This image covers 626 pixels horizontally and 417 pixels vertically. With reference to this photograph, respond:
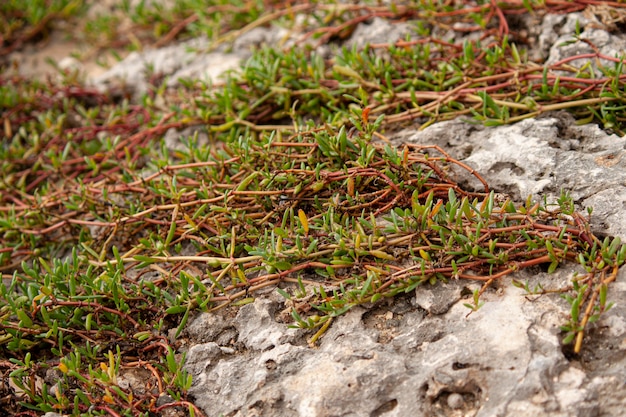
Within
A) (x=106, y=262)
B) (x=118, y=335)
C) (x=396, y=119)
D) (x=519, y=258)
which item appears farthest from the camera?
(x=396, y=119)

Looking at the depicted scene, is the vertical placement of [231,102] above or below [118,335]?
above

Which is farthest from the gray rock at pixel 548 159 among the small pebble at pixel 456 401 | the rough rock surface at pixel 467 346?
the small pebble at pixel 456 401

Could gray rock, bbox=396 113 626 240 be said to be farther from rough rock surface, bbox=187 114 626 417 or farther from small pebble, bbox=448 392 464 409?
small pebble, bbox=448 392 464 409

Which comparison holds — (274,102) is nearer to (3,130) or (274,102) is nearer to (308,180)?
(308,180)

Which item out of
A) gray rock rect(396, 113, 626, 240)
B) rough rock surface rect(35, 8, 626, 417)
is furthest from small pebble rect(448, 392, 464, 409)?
gray rock rect(396, 113, 626, 240)

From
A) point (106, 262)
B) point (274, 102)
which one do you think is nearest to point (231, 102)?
point (274, 102)

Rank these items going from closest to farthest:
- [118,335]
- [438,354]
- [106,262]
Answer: [438,354] → [118,335] → [106,262]

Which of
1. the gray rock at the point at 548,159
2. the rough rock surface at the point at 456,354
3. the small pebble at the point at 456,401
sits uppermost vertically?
the gray rock at the point at 548,159

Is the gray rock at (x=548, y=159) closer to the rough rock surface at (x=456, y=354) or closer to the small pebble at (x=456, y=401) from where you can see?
the rough rock surface at (x=456, y=354)

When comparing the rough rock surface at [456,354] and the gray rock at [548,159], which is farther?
the gray rock at [548,159]
